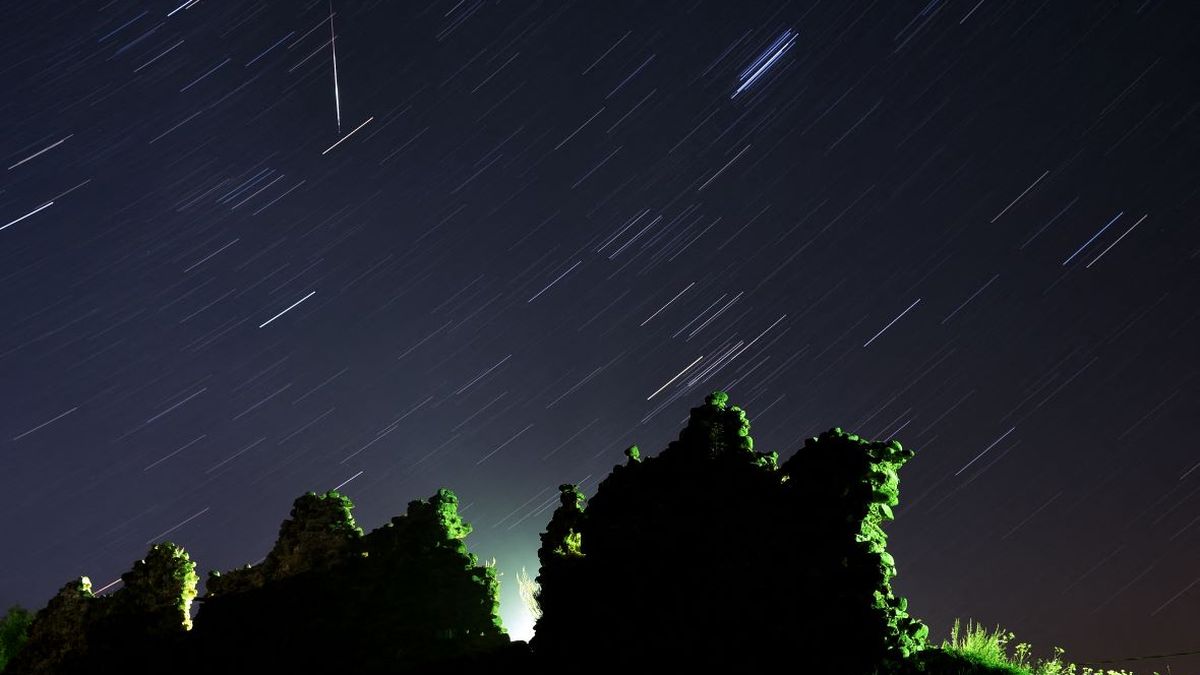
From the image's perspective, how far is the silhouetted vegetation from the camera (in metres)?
12.6

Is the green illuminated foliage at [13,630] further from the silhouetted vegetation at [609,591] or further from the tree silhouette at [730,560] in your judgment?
the tree silhouette at [730,560]

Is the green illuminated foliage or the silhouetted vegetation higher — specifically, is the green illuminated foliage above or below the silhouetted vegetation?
above

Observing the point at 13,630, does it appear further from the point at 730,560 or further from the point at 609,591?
the point at 730,560

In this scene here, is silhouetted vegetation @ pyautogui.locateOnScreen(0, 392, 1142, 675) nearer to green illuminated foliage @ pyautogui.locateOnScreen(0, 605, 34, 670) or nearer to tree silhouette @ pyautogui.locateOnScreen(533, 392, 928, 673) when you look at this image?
tree silhouette @ pyautogui.locateOnScreen(533, 392, 928, 673)

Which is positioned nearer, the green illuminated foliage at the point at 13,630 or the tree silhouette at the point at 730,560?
the tree silhouette at the point at 730,560

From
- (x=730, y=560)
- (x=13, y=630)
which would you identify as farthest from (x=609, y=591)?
(x=13, y=630)

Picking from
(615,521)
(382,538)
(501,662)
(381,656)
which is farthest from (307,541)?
Answer: (615,521)

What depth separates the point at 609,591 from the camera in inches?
585

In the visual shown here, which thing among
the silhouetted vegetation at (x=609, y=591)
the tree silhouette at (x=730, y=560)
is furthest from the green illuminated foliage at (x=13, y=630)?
the tree silhouette at (x=730, y=560)

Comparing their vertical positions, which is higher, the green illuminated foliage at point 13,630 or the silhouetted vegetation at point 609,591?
the green illuminated foliage at point 13,630

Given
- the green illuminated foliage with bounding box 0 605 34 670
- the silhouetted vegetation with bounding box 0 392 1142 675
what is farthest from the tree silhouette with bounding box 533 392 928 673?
the green illuminated foliage with bounding box 0 605 34 670

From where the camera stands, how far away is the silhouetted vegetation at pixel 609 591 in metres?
12.6

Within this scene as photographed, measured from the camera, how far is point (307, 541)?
21359 mm

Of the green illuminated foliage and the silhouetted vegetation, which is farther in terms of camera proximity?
the green illuminated foliage
